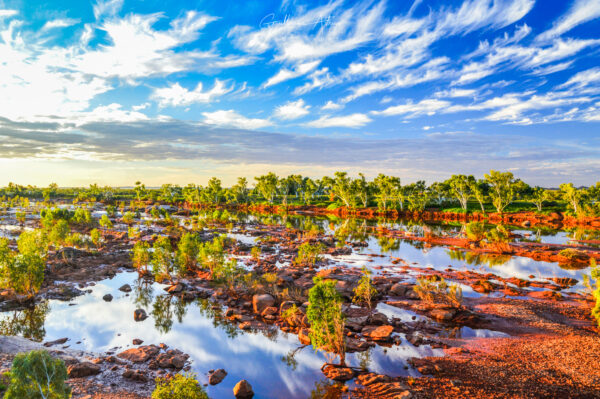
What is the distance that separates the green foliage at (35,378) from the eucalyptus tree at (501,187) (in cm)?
10044

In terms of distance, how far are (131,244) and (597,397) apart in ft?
165

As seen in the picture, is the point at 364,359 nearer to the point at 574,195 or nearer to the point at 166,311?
the point at 166,311

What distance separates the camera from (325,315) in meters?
16.2

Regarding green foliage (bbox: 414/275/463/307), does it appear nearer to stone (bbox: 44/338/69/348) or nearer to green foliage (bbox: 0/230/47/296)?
stone (bbox: 44/338/69/348)

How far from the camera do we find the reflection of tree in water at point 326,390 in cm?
1398

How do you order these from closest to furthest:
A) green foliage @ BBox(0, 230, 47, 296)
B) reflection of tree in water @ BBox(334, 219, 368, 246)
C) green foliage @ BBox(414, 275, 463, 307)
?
green foliage @ BBox(0, 230, 47, 296), green foliage @ BBox(414, 275, 463, 307), reflection of tree in water @ BBox(334, 219, 368, 246)

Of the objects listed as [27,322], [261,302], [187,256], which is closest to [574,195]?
[261,302]

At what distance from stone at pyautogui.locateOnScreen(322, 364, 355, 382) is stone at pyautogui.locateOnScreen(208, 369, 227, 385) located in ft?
17.4

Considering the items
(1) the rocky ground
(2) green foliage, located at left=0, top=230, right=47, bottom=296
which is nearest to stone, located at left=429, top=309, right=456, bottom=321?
(1) the rocky ground

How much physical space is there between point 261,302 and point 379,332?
9312 mm

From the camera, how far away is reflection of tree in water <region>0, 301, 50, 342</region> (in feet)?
63.7

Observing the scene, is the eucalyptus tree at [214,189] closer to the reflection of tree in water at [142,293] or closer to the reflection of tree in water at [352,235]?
the reflection of tree in water at [352,235]

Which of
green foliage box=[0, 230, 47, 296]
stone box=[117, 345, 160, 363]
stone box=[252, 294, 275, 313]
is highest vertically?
green foliage box=[0, 230, 47, 296]

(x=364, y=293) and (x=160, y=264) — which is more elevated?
(x=160, y=264)
